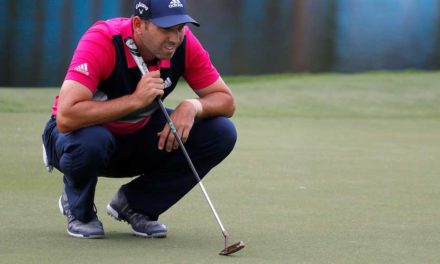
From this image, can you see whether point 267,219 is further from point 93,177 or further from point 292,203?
point 93,177

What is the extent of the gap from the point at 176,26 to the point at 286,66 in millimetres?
7773

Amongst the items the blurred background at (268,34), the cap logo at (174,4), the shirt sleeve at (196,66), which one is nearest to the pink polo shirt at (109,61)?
the shirt sleeve at (196,66)

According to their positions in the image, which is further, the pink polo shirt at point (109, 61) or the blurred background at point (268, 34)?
the blurred background at point (268, 34)

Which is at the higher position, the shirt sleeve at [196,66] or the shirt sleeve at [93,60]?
the shirt sleeve at [93,60]

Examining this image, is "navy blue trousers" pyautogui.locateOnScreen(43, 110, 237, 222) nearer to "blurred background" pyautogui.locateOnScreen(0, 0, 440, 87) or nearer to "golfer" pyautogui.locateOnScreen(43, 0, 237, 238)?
"golfer" pyautogui.locateOnScreen(43, 0, 237, 238)

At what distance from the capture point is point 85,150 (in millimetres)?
4902

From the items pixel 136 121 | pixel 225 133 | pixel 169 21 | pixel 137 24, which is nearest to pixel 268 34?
pixel 225 133

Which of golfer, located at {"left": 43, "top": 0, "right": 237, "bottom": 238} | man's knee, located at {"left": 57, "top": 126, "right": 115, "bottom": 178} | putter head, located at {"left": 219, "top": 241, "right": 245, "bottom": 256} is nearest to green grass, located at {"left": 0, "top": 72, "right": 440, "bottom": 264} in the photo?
putter head, located at {"left": 219, "top": 241, "right": 245, "bottom": 256}

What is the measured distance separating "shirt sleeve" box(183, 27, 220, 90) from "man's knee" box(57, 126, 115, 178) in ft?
1.71

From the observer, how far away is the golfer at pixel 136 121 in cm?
488

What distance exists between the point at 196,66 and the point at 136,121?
0.37 meters

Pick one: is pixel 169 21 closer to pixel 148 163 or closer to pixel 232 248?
pixel 148 163

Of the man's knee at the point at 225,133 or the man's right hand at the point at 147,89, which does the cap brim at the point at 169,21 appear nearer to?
the man's right hand at the point at 147,89

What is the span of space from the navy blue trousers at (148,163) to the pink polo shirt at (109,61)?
0.09 meters
